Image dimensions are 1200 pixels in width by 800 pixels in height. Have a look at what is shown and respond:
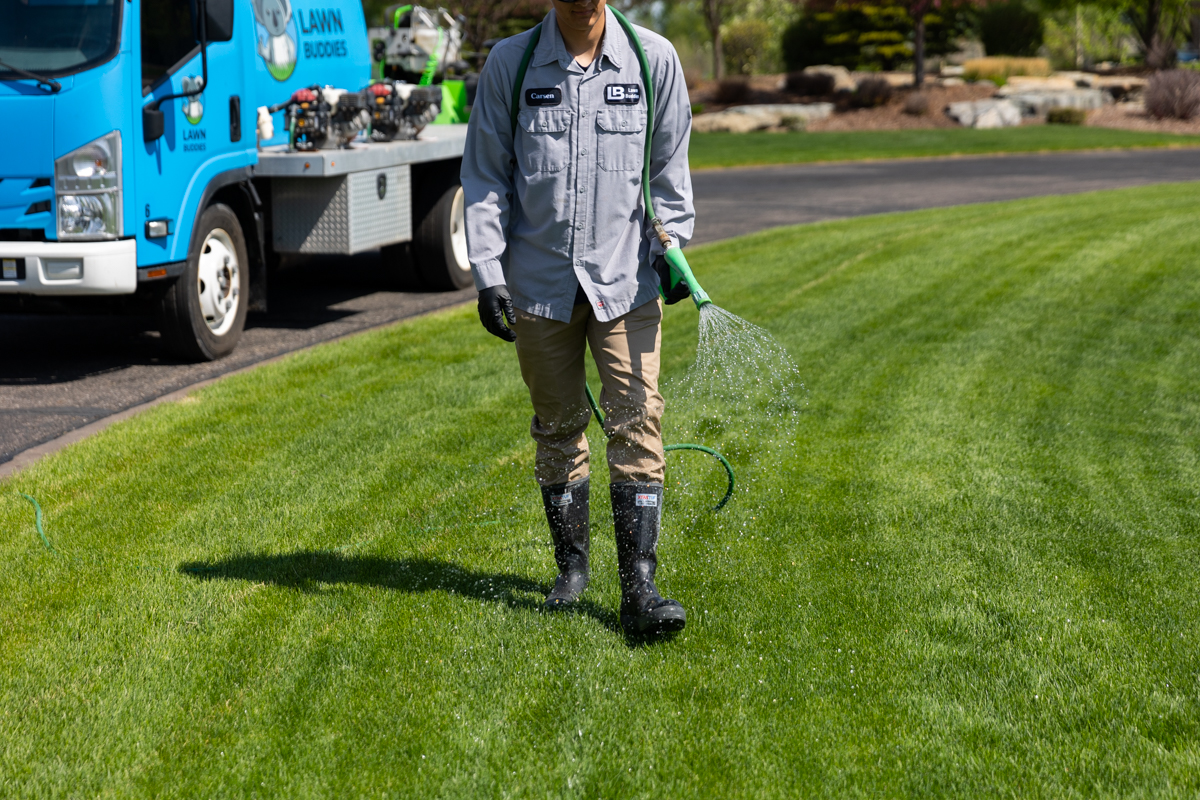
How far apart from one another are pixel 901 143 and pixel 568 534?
80.6ft

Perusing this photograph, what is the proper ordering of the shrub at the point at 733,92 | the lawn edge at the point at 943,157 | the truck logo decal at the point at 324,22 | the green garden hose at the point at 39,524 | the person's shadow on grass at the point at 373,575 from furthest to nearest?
1. the shrub at the point at 733,92
2. the lawn edge at the point at 943,157
3. the truck logo decal at the point at 324,22
4. the green garden hose at the point at 39,524
5. the person's shadow on grass at the point at 373,575

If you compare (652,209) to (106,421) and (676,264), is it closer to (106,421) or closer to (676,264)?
(676,264)

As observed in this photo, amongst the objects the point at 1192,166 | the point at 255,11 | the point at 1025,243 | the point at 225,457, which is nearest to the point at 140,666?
the point at 225,457

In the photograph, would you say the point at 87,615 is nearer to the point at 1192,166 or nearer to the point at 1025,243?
the point at 1025,243

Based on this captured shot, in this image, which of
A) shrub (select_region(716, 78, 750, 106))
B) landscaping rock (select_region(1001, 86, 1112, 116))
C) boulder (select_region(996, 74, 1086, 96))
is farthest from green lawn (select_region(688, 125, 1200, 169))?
shrub (select_region(716, 78, 750, 106))

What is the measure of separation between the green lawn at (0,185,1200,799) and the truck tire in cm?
73

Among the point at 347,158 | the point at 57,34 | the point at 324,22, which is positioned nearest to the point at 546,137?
the point at 57,34

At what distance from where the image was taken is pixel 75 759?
125 inches

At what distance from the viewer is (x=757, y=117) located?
32.2 m

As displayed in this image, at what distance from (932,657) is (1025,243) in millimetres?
9073

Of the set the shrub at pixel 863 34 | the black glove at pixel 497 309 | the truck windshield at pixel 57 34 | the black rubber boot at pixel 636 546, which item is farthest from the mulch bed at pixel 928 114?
the black glove at pixel 497 309

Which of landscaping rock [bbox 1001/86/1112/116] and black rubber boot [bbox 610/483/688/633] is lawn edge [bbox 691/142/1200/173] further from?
black rubber boot [bbox 610/483/688/633]

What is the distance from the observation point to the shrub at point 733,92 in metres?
36.8

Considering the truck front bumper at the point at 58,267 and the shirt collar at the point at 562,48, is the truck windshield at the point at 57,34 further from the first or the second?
the shirt collar at the point at 562,48
